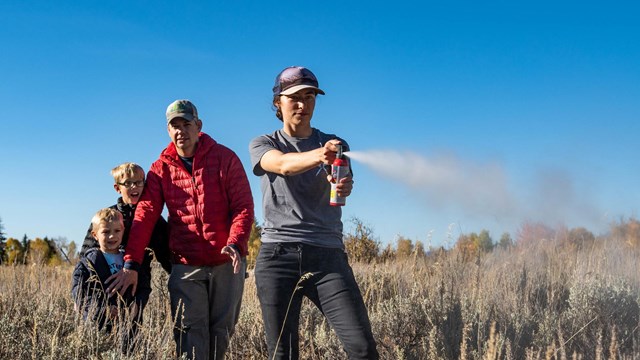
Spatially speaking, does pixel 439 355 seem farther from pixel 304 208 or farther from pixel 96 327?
pixel 96 327

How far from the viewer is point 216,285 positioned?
14.0 feet

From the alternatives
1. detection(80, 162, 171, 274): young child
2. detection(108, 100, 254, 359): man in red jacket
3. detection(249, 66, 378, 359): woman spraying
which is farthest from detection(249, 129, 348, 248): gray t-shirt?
detection(80, 162, 171, 274): young child

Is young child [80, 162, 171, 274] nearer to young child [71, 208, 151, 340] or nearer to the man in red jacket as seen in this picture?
young child [71, 208, 151, 340]

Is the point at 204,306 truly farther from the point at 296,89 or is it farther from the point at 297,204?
the point at 296,89

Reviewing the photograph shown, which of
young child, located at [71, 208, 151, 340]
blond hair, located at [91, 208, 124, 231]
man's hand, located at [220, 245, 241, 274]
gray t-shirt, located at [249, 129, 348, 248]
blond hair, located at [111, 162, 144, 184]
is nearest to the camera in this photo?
gray t-shirt, located at [249, 129, 348, 248]

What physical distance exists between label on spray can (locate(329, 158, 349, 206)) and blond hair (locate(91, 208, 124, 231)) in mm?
2008

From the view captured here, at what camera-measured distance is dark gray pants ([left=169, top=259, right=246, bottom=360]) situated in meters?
4.15

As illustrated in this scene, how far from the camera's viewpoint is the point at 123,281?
14.1 feet

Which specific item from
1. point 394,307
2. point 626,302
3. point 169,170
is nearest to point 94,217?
point 169,170

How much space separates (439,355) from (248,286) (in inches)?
145

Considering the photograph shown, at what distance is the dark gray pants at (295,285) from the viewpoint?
3.45m

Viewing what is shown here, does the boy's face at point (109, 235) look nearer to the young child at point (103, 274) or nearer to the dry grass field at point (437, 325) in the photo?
the young child at point (103, 274)

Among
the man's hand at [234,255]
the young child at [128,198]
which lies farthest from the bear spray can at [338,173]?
the young child at [128,198]

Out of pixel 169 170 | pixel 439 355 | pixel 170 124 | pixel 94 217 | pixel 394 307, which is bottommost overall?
pixel 439 355
